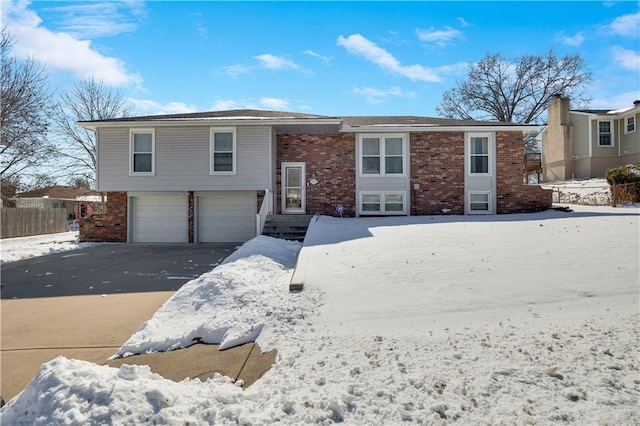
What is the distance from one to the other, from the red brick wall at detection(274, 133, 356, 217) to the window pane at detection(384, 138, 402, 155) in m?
1.32

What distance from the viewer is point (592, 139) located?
74.4ft

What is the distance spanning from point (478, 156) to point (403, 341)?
1211cm

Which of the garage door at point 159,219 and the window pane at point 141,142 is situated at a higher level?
the window pane at point 141,142

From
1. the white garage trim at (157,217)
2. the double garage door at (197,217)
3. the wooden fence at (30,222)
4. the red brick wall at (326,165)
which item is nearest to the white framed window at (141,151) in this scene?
the white garage trim at (157,217)

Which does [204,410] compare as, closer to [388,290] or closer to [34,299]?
[388,290]

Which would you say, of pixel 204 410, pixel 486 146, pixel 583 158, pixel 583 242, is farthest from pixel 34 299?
pixel 583 158

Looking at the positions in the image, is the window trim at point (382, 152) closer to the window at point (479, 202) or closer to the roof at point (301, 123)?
the roof at point (301, 123)

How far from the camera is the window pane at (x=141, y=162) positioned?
13117 millimetres

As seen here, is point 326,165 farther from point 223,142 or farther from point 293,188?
point 223,142

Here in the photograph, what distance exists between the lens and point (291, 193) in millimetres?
13711

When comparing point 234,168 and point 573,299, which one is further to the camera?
point 234,168

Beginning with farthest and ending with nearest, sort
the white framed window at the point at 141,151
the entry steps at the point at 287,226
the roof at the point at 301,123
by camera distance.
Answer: the white framed window at the point at 141,151
the roof at the point at 301,123
the entry steps at the point at 287,226

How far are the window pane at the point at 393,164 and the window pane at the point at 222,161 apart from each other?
597cm

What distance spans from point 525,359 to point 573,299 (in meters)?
1.89
